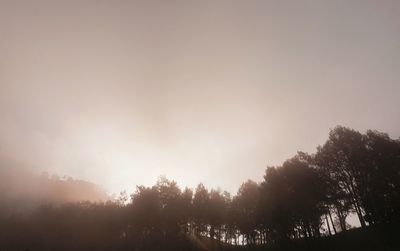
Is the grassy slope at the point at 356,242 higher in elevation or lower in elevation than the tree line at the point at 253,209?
lower

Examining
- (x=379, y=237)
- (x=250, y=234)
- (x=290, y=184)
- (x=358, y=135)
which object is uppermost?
(x=358, y=135)

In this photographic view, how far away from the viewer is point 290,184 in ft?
203

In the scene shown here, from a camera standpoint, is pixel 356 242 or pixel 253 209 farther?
pixel 253 209

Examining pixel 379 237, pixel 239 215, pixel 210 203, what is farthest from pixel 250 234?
pixel 379 237

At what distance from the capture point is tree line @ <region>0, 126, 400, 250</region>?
182 ft

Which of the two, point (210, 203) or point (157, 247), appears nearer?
point (157, 247)

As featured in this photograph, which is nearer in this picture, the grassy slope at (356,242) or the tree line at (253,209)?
the grassy slope at (356,242)

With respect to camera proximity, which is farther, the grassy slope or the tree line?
the tree line

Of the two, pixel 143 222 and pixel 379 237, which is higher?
pixel 143 222

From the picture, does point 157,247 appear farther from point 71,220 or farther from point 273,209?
point 71,220

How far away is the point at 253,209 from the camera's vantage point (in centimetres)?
7512

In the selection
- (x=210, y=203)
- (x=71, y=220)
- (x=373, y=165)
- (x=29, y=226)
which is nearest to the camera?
(x=373, y=165)

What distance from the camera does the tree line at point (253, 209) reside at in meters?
55.3

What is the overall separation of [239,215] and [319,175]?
84.4ft
